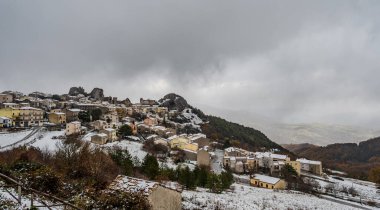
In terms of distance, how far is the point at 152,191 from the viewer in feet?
52.2

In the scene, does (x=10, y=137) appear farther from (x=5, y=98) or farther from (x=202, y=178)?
(x=5, y=98)

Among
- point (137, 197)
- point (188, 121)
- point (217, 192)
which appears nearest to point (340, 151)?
point (188, 121)

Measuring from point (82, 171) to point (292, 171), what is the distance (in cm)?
5325

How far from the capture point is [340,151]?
13212 centimetres

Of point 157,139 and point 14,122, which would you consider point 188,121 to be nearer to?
point 157,139

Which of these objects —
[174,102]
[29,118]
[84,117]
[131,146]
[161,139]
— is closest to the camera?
[131,146]

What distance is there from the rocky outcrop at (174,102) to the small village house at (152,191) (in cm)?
10399

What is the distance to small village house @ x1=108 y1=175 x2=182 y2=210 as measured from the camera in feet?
51.2

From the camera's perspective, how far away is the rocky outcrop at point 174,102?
124 metres

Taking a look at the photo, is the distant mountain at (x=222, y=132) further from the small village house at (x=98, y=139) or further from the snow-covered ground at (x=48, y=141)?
the snow-covered ground at (x=48, y=141)

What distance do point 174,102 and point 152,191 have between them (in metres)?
110

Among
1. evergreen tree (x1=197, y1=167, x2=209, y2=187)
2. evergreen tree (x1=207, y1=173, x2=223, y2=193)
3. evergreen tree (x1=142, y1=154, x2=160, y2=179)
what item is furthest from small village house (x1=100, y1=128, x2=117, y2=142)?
evergreen tree (x1=207, y1=173, x2=223, y2=193)

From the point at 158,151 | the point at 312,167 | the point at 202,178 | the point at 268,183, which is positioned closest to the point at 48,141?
the point at 158,151

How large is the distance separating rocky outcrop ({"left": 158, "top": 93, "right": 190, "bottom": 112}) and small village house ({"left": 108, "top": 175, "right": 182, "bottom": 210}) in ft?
341
